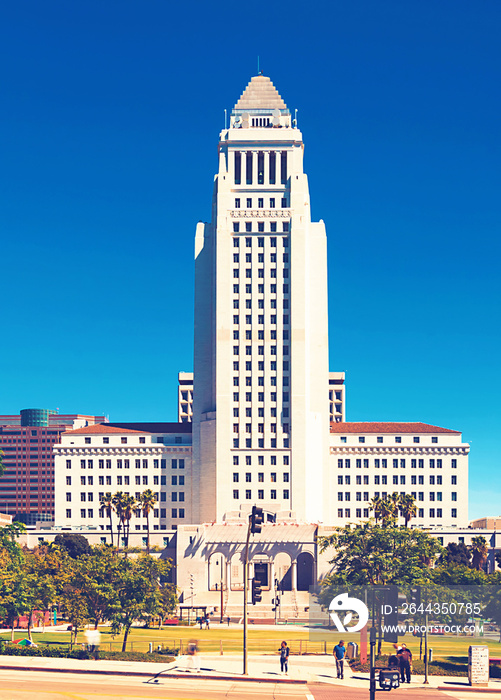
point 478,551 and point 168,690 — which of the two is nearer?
point 168,690

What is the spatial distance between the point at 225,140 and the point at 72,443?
65.1 m

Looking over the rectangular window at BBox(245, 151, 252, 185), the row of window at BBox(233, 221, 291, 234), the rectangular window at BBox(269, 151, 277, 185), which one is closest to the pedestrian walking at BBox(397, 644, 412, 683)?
the row of window at BBox(233, 221, 291, 234)

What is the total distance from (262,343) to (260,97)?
49.6 m

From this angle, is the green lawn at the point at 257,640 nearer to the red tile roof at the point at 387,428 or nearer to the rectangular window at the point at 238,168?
the red tile roof at the point at 387,428

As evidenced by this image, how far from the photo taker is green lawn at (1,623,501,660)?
79.3 metres

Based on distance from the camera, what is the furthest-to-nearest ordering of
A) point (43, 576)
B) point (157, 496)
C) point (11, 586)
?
point (157, 496)
point (43, 576)
point (11, 586)

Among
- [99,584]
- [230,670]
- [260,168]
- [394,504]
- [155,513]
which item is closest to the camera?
[230,670]

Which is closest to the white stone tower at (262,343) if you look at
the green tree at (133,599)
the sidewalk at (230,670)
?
the green tree at (133,599)

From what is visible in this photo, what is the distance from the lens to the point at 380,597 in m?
77.5

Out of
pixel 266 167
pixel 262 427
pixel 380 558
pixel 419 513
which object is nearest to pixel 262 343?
pixel 262 427

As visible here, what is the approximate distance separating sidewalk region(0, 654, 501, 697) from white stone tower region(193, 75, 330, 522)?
308ft

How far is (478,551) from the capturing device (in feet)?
504

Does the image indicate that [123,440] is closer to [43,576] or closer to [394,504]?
[394,504]

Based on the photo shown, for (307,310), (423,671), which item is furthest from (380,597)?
(307,310)
